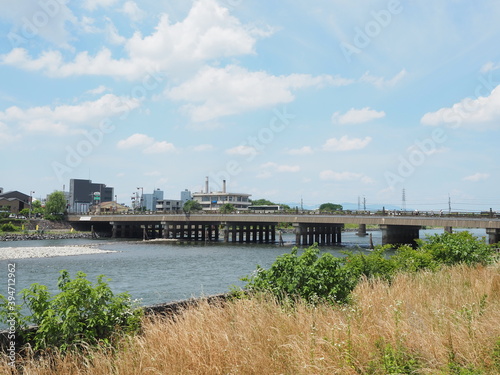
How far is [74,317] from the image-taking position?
7098mm

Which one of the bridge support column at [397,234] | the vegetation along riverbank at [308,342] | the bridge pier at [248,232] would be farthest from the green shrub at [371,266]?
the bridge pier at [248,232]

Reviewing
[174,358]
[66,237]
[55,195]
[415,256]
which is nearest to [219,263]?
[415,256]

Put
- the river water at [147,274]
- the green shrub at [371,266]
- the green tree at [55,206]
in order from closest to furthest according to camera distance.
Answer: the green shrub at [371,266], the river water at [147,274], the green tree at [55,206]

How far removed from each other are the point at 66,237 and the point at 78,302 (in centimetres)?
8774

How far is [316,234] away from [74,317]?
7229 centimetres

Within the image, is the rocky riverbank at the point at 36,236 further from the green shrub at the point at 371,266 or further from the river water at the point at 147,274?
the green shrub at the point at 371,266

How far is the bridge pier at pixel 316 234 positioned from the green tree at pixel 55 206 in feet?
203

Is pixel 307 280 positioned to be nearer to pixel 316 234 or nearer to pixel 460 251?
pixel 460 251

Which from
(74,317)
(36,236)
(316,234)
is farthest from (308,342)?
(36,236)

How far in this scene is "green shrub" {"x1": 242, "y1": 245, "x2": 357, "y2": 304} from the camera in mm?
9773

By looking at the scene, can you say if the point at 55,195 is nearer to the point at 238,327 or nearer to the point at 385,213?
the point at 385,213

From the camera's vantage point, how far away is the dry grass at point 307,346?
228 inches

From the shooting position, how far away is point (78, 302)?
7.32 metres

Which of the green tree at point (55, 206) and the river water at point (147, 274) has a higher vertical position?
the green tree at point (55, 206)
